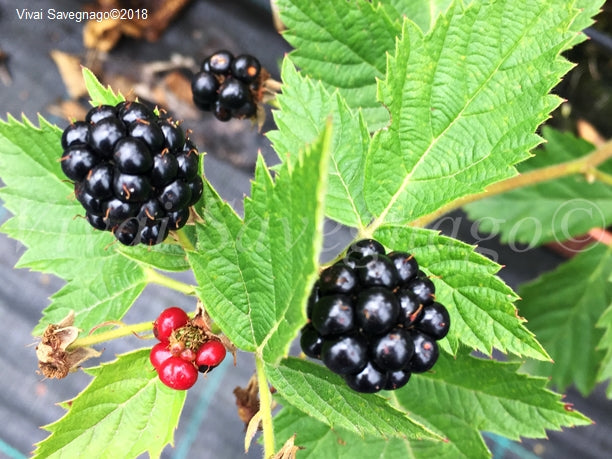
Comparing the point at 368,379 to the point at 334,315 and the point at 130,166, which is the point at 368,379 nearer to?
the point at 334,315

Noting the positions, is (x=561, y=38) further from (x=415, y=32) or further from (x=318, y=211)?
(x=318, y=211)

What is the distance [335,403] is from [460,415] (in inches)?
18.8

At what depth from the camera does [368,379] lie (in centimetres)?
78

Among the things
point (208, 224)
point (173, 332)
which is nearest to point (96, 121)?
point (208, 224)

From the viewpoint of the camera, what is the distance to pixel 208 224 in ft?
3.04

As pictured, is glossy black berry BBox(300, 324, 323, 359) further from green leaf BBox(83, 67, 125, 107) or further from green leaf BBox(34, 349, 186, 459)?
green leaf BBox(83, 67, 125, 107)

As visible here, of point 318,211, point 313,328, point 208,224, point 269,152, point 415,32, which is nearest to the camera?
point 318,211

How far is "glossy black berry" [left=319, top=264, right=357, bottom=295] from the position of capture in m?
0.76

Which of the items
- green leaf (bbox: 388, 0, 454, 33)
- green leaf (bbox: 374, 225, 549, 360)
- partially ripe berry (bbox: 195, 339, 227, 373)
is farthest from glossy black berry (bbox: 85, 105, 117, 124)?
green leaf (bbox: 388, 0, 454, 33)

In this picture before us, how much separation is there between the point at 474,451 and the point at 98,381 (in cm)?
82

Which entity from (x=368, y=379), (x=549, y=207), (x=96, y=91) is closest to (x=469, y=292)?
(x=368, y=379)

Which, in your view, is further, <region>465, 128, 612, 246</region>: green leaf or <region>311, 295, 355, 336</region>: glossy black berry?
<region>465, 128, 612, 246</region>: green leaf

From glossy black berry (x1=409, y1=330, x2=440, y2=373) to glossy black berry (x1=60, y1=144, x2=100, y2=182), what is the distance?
56 centimetres

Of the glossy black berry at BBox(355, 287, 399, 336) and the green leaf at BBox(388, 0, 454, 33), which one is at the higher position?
the green leaf at BBox(388, 0, 454, 33)
